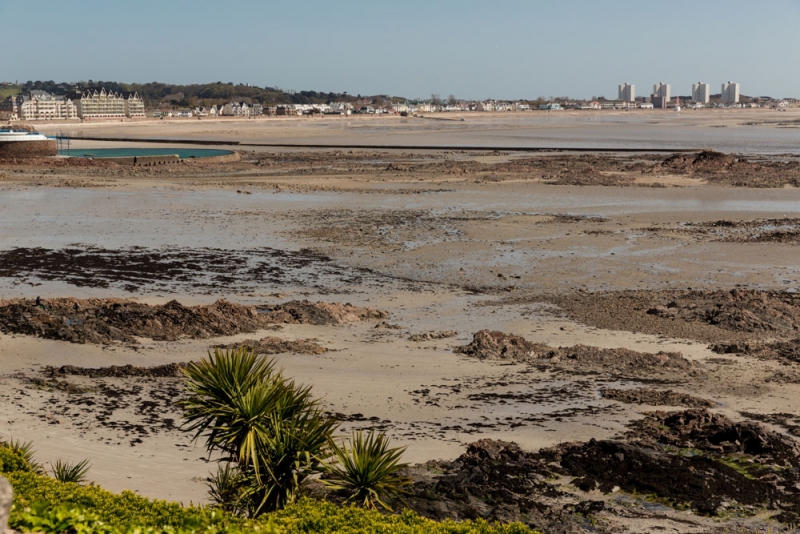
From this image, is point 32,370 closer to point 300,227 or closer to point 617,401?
point 617,401

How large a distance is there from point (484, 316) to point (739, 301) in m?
4.68

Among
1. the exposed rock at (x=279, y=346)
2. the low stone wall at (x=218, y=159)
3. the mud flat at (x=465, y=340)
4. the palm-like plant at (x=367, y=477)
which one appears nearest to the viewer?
the palm-like plant at (x=367, y=477)

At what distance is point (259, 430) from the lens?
313 inches

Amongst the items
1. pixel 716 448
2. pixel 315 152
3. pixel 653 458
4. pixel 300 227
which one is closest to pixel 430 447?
pixel 653 458

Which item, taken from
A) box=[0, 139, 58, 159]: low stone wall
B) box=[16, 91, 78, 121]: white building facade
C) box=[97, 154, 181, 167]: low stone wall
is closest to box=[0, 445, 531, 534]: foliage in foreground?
box=[97, 154, 181, 167]: low stone wall

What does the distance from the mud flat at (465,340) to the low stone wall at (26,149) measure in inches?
995

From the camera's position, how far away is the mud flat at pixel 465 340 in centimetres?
959

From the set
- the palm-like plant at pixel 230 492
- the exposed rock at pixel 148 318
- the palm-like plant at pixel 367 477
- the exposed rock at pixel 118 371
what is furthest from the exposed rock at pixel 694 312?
the palm-like plant at pixel 230 492

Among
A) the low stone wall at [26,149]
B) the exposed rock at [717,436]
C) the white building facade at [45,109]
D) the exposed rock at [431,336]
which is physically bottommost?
the exposed rock at [717,436]

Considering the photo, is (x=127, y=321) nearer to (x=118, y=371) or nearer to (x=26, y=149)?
(x=118, y=371)

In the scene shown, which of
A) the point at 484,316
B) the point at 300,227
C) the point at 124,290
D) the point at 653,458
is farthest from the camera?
the point at 300,227

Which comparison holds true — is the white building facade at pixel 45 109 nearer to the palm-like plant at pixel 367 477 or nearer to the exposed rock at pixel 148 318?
the exposed rock at pixel 148 318

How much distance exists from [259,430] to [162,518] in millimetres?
1521

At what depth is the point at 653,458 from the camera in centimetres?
999
